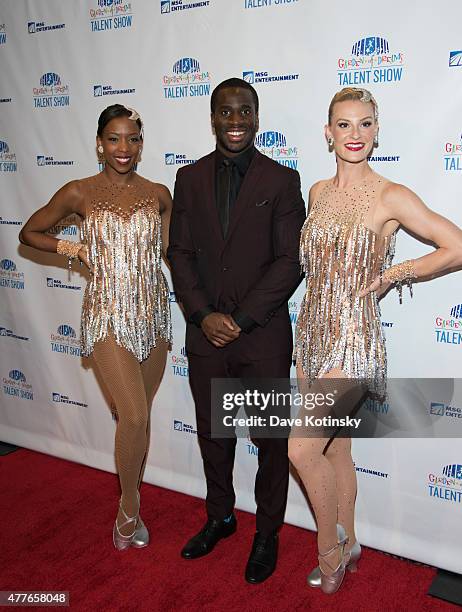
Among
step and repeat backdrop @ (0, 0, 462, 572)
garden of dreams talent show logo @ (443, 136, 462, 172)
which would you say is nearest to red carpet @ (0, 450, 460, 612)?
step and repeat backdrop @ (0, 0, 462, 572)

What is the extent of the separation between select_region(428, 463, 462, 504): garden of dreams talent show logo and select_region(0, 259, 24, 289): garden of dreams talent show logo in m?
2.59

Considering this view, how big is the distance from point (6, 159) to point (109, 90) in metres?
0.86

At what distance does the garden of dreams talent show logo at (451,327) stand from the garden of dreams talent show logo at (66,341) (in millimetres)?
2077

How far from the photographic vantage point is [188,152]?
10.6 feet

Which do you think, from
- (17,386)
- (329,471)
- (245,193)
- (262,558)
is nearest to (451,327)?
(329,471)

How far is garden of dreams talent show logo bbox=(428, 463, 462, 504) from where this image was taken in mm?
2812

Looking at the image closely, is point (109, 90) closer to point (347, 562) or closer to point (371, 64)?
point (371, 64)

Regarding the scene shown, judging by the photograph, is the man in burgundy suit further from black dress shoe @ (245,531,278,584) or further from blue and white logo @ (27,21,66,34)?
blue and white logo @ (27,21,66,34)

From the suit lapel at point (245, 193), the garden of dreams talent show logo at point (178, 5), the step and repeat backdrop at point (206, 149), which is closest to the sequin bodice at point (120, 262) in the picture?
the suit lapel at point (245, 193)

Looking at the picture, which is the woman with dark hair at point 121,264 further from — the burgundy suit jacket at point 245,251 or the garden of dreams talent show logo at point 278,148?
the garden of dreams talent show logo at point 278,148

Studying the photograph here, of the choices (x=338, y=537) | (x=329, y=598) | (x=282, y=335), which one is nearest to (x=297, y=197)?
(x=282, y=335)

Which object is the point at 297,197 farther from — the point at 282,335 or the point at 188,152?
the point at 188,152

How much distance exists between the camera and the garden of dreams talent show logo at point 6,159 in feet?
12.6

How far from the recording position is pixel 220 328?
2600 millimetres
